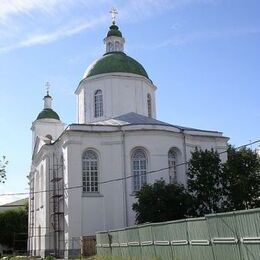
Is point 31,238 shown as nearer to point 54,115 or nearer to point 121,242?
point 54,115

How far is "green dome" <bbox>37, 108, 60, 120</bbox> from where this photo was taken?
53.1 meters

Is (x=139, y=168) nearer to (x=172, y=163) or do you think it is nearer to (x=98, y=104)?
(x=172, y=163)

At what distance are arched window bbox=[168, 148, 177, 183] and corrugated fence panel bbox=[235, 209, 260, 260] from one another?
23.9m

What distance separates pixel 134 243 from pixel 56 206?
18012 millimetres

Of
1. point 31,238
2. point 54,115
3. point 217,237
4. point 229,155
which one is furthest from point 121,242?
point 54,115

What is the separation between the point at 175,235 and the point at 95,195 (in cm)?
1826

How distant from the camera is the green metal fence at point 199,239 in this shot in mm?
13266

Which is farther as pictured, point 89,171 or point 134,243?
point 89,171

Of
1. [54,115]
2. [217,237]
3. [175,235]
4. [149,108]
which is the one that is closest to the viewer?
[217,237]

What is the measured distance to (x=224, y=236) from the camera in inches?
577

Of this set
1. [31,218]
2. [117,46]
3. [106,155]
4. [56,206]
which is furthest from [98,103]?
[31,218]

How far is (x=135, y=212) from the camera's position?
3522cm

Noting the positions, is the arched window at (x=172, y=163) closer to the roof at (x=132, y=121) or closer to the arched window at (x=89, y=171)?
the roof at (x=132, y=121)

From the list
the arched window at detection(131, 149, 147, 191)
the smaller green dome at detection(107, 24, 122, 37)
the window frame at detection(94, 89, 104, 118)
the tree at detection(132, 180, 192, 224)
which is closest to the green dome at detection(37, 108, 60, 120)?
the window frame at detection(94, 89, 104, 118)
